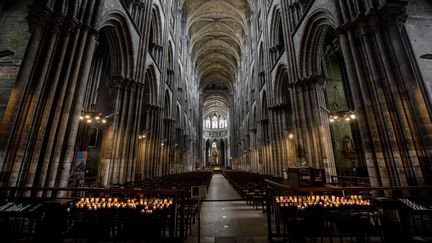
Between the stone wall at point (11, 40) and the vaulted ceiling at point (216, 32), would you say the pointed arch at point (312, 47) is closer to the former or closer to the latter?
the stone wall at point (11, 40)

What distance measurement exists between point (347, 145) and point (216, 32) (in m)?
29.4

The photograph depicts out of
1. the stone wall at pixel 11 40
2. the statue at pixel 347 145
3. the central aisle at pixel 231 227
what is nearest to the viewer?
the central aisle at pixel 231 227

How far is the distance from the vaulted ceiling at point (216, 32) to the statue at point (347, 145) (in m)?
22.4

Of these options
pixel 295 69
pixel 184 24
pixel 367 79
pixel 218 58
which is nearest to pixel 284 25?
pixel 295 69

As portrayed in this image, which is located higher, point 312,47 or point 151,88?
point 312,47

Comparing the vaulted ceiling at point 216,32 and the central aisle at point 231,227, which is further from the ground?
the vaulted ceiling at point 216,32

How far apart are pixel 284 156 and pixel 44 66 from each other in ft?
51.0

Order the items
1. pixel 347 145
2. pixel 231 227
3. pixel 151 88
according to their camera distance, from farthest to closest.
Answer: pixel 151 88
pixel 347 145
pixel 231 227

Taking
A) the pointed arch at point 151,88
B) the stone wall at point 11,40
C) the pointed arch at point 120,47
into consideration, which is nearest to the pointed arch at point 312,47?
the pointed arch at point 120,47

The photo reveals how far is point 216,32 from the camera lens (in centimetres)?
3553

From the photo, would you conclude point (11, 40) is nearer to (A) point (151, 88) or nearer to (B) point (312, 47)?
(A) point (151, 88)

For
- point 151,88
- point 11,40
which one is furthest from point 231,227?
point 151,88

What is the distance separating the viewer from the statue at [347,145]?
15256 millimetres

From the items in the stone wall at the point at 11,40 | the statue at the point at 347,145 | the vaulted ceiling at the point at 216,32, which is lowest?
the statue at the point at 347,145
